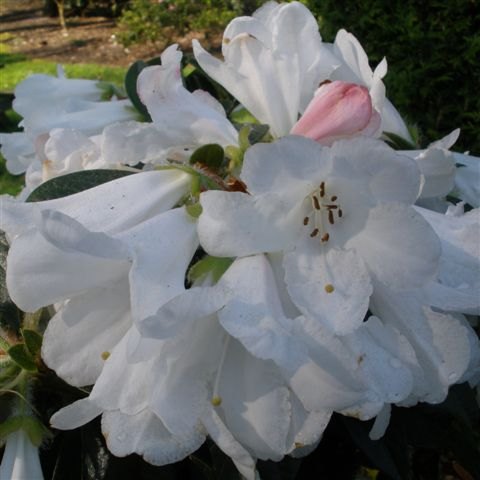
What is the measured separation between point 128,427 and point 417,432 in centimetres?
45

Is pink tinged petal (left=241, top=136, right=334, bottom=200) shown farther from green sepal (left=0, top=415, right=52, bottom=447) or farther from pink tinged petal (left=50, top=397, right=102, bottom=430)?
green sepal (left=0, top=415, right=52, bottom=447)

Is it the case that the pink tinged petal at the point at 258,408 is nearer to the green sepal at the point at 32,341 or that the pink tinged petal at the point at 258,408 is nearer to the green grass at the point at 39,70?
the green sepal at the point at 32,341

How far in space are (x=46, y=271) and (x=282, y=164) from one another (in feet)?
0.77

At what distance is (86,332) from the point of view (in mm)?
737


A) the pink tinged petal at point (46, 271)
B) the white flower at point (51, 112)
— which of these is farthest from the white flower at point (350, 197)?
the white flower at point (51, 112)

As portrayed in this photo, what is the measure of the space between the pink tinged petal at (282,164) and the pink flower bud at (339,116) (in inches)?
3.8

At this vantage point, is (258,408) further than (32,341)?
No

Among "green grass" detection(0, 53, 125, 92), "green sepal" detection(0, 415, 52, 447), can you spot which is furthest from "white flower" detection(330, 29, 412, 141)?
"green grass" detection(0, 53, 125, 92)

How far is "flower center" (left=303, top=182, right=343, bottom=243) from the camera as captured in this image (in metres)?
0.76

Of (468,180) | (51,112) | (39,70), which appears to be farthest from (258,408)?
(39,70)

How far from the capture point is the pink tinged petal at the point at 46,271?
680 millimetres

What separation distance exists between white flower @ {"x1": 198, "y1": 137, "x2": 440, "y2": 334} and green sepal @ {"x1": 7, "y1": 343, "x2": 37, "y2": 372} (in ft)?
0.93

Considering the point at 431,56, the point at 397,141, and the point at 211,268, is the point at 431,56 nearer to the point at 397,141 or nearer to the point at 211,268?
the point at 397,141

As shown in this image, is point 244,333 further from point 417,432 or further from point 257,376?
point 417,432
